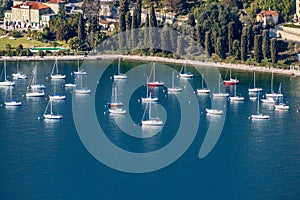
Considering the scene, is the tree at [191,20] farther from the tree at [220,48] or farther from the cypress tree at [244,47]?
the cypress tree at [244,47]

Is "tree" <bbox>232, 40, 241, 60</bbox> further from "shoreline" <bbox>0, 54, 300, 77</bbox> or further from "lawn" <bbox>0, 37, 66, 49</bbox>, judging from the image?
"lawn" <bbox>0, 37, 66, 49</bbox>

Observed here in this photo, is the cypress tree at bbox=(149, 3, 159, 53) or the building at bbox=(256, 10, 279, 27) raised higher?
the building at bbox=(256, 10, 279, 27)

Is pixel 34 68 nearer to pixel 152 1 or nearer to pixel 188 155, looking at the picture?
pixel 152 1

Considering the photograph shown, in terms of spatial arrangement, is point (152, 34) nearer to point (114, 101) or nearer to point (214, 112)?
point (114, 101)

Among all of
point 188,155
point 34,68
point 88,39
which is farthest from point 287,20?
point 188,155

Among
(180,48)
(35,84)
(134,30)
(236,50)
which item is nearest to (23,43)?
(134,30)

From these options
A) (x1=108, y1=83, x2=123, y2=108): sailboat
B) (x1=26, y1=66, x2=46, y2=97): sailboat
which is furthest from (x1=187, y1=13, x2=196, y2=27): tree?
(x1=108, y1=83, x2=123, y2=108): sailboat
